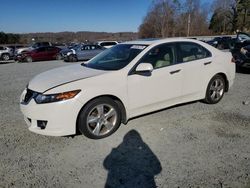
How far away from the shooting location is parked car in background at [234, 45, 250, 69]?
9.54m

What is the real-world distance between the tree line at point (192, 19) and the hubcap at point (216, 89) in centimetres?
5036

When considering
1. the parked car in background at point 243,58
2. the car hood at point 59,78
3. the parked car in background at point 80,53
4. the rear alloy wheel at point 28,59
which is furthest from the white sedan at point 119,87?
the rear alloy wheel at point 28,59

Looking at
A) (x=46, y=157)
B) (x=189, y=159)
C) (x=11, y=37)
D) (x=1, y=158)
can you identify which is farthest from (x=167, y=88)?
(x=11, y=37)

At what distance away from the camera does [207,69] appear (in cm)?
529

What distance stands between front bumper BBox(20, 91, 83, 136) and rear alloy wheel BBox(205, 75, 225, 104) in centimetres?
308

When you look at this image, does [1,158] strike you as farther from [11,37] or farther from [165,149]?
[11,37]

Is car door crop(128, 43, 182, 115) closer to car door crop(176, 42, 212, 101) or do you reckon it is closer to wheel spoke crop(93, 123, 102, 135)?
car door crop(176, 42, 212, 101)

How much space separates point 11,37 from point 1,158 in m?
64.5

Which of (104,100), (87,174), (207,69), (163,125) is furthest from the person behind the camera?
(207,69)

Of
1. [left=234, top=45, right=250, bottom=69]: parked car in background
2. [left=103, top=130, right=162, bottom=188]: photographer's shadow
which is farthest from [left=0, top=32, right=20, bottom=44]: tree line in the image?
[left=103, top=130, right=162, bottom=188]: photographer's shadow

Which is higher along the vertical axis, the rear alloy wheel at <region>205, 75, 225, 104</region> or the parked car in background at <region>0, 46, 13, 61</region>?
the parked car in background at <region>0, 46, 13, 61</region>

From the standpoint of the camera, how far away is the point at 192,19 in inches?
2474

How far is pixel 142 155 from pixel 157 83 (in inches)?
57.3

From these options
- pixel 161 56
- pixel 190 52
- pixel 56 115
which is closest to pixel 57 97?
pixel 56 115
